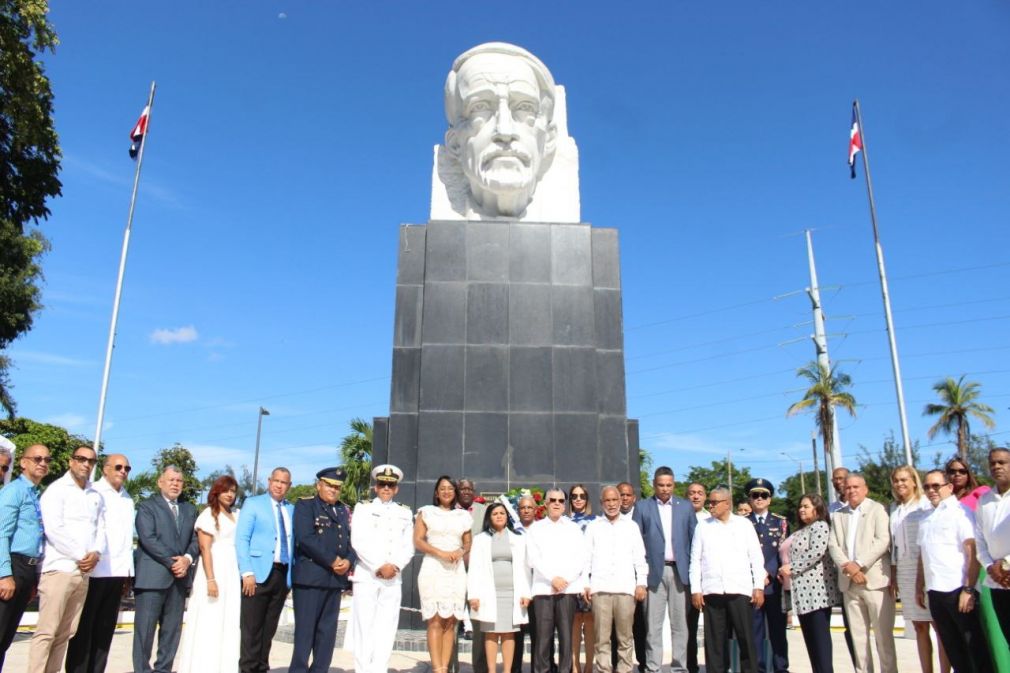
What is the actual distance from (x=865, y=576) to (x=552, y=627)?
228 cm

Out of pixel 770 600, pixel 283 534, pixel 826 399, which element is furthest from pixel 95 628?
pixel 826 399

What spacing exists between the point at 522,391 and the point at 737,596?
367 cm

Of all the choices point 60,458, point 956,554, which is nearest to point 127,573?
point 956,554

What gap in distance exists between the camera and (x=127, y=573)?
5.24 m

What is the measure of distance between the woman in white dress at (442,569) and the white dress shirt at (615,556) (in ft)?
3.12

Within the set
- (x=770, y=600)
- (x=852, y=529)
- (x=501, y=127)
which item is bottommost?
(x=770, y=600)

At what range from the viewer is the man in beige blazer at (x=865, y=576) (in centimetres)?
528

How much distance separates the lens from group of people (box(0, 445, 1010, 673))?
495 centimetres

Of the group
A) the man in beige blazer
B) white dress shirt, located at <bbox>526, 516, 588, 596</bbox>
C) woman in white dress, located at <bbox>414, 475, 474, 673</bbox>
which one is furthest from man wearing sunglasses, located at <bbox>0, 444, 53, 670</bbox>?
the man in beige blazer

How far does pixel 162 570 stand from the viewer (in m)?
5.34

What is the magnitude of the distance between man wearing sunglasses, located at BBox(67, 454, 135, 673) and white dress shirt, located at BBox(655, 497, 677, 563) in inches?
160

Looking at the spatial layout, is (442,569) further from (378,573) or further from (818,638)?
(818,638)

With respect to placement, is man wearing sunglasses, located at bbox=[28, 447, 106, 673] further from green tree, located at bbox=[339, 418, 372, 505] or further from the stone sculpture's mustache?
green tree, located at bbox=[339, 418, 372, 505]

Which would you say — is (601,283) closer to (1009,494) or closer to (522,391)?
(522,391)
